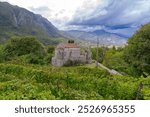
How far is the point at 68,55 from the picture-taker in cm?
9750

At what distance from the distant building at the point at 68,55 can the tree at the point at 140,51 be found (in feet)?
121

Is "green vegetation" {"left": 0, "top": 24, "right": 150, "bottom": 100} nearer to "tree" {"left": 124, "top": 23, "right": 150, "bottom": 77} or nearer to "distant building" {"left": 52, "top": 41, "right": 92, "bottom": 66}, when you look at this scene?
"tree" {"left": 124, "top": 23, "right": 150, "bottom": 77}

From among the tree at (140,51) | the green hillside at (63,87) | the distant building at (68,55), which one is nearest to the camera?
the green hillside at (63,87)

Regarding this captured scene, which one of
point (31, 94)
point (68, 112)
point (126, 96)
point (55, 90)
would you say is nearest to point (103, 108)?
point (68, 112)

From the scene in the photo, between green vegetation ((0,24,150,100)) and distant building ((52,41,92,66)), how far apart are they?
1133cm

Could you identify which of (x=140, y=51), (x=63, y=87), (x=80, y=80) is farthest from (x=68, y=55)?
(x=63, y=87)

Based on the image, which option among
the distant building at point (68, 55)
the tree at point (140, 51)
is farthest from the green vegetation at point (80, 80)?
the distant building at point (68, 55)

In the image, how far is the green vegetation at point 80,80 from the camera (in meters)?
16.3

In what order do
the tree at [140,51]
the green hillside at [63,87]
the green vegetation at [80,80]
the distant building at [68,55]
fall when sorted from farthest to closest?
the distant building at [68,55] → the tree at [140,51] → the green vegetation at [80,80] → the green hillside at [63,87]

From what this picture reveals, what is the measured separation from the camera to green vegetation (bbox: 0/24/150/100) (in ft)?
53.6

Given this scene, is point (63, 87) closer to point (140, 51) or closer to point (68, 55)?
point (140, 51)

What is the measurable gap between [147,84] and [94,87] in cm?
401

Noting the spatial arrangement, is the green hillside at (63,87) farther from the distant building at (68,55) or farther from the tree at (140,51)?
the distant building at (68,55)

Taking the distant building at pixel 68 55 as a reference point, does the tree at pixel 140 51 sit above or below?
above
